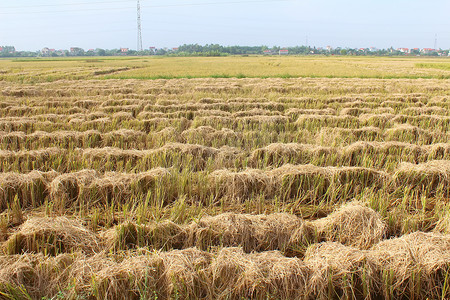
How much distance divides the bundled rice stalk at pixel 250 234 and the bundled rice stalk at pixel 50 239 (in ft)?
2.51

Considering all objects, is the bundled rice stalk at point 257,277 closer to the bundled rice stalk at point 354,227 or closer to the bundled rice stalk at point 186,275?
the bundled rice stalk at point 186,275

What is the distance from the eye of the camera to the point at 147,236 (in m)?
2.37

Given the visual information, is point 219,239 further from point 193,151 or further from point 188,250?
point 193,151

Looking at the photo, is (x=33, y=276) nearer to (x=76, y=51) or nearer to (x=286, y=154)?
(x=286, y=154)

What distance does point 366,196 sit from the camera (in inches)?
120

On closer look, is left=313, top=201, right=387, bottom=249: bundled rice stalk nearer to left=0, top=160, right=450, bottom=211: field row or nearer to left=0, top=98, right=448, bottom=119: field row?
left=0, top=160, right=450, bottom=211: field row

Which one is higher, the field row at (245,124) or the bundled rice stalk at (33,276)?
the field row at (245,124)

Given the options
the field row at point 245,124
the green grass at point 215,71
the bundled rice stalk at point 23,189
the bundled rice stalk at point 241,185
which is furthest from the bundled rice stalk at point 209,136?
the green grass at point 215,71

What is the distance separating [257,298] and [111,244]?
3.81 ft

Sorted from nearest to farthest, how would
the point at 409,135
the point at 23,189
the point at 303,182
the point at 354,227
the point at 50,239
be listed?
the point at 50,239 < the point at 354,227 < the point at 23,189 < the point at 303,182 < the point at 409,135

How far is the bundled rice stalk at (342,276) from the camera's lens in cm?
187

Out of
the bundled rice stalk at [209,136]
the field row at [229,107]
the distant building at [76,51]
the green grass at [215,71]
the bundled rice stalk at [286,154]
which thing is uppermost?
the distant building at [76,51]

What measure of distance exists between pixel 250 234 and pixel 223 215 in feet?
0.89


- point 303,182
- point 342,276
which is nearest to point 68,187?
point 303,182
